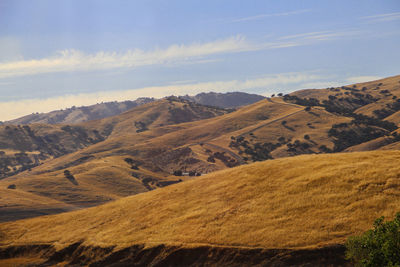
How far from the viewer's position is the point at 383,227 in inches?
1037

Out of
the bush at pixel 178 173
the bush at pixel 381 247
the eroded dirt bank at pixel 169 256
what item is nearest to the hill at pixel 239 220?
the eroded dirt bank at pixel 169 256

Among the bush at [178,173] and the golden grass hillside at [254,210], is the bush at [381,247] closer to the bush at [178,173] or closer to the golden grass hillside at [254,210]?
the golden grass hillside at [254,210]

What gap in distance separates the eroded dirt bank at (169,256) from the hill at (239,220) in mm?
89

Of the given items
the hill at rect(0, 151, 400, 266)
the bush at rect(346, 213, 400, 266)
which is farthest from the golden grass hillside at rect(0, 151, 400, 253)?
the bush at rect(346, 213, 400, 266)

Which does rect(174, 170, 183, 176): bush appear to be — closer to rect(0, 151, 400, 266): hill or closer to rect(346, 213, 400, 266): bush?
rect(0, 151, 400, 266): hill

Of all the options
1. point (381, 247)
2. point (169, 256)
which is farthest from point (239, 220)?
point (381, 247)

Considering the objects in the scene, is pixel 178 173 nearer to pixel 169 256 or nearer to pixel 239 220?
pixel 239 220

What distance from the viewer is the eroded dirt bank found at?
102ft

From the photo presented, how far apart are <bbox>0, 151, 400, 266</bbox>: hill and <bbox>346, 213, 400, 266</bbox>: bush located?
3.59m

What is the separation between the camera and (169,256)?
37062mm

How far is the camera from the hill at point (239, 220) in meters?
33.5

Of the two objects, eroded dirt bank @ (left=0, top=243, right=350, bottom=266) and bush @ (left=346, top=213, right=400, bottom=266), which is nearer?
bush @ (left=346, top=213, right=400, bottom=266)

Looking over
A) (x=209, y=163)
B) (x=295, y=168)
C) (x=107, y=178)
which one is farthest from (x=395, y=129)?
(x=295, y=168)

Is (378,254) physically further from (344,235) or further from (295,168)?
(295,168)
